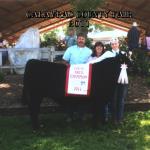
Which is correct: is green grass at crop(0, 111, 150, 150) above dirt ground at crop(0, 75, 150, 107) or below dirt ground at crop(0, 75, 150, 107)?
below

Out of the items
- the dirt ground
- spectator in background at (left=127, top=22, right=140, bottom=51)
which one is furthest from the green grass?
spectator in background at (left=127, top=22, right=140, bottom=51)

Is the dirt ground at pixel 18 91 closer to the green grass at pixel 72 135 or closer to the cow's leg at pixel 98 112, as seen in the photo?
the green grass at pixel 72 135

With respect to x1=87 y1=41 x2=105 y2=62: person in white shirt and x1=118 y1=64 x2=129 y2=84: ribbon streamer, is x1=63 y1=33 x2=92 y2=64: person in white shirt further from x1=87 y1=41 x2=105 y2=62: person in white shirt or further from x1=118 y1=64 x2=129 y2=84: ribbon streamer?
x1=118 y1=64 x2=129 y2=84: ribbon streamer

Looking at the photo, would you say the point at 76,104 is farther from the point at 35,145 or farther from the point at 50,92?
the point at 35,145

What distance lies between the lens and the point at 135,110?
1052 centimetres

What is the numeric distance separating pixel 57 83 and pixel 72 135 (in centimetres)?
100

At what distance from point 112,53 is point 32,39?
7438mm

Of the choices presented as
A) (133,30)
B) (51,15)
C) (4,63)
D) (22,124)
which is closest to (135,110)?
(22,124)

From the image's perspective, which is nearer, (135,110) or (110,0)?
(135,110)

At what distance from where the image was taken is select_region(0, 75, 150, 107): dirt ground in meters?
10.7

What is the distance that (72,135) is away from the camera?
8.31m

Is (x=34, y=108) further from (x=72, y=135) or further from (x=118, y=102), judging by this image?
(x=118, y=102)

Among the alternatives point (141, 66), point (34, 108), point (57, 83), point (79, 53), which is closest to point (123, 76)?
point (79, 53)

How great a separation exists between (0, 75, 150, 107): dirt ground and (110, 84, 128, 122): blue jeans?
1.65m
